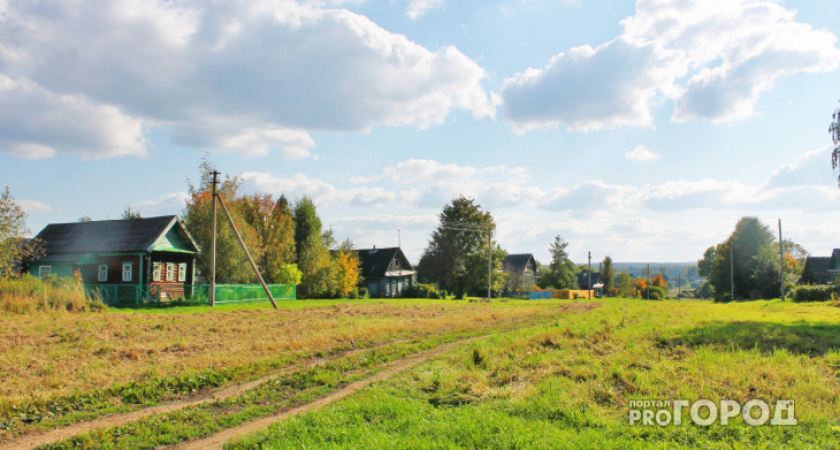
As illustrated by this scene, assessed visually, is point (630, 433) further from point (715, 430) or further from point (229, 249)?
point (229, 249)

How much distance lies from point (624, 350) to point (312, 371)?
23.4 ft

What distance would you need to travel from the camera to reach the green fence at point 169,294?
95.3ft

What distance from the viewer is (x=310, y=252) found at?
158ft

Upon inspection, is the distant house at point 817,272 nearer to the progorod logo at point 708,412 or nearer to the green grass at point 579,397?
the green grass at point 579,397

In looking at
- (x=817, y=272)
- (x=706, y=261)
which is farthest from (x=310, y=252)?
(x=706, y=261)

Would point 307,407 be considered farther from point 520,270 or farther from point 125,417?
point 520,270

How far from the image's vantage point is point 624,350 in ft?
36.9

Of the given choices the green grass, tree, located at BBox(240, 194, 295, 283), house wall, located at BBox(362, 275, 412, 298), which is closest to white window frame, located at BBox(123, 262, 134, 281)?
tree, located at BBox(240, 194, 295, 283)

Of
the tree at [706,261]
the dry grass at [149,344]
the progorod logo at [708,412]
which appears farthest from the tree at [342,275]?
the tree at [706,261]

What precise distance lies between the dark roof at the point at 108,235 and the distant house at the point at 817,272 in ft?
239

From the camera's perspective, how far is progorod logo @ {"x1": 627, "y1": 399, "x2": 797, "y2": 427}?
6145mm

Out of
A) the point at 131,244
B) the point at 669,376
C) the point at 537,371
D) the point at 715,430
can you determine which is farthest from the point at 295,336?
the point at 131,244

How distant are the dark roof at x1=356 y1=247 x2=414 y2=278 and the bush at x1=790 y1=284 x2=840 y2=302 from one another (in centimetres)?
4131

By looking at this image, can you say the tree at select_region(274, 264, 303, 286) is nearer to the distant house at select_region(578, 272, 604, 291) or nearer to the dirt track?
the dirt track
